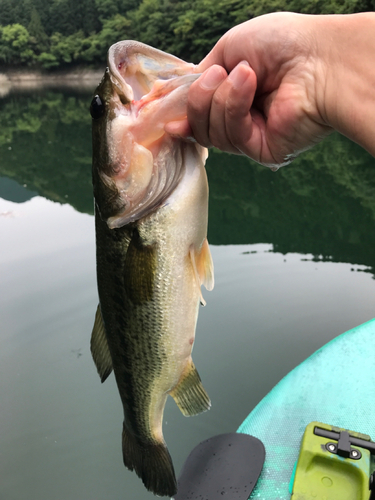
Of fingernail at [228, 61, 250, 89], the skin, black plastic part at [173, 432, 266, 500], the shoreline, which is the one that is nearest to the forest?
the shoreline

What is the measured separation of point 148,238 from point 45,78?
6486 centimetres

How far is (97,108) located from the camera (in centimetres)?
153

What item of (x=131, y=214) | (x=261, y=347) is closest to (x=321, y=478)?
(x=131, y=214)

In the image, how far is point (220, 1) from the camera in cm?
4372

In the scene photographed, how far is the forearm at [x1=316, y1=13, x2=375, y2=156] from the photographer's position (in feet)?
3.88

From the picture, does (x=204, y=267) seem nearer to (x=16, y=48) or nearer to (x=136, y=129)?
(x=136, y=129)

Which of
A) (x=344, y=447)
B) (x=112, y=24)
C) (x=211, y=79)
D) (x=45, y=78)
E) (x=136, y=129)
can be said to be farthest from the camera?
(x=112, y=24)

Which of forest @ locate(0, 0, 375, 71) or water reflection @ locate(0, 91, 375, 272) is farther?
forest @ locate(0, 0, 375, 71)

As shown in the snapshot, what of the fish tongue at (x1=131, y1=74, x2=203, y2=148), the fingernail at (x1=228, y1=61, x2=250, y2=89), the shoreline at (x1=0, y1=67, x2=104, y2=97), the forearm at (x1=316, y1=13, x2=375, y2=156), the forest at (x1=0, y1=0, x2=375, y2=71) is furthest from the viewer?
the shoreline at (x1=0, y1=67, x2=104, y2=97)

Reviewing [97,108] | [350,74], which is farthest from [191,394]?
[350,74]

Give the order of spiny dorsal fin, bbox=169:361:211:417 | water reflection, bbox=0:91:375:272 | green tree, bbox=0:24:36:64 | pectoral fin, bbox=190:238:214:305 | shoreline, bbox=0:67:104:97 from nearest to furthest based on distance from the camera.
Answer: pectoral fin, bbox=190:238:214:305
spiny dorsal fin, bbox=169:361:211:417
water reflection, bbox=0:91:375:272
shoreline, bbox=0:67:104:97
green tree, bbox=0:24:36:64

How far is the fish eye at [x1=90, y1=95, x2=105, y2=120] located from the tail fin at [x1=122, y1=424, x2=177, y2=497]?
5.10 ft

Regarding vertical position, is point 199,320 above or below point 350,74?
below

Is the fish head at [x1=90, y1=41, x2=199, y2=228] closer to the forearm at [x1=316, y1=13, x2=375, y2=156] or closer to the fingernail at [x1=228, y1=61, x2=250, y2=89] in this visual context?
the fingernail at [x1=228, y1=61, x2=250, y2=89]
